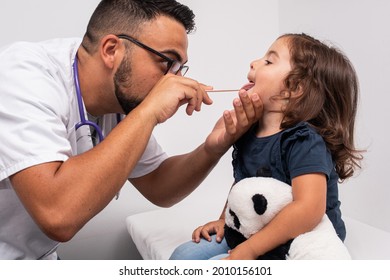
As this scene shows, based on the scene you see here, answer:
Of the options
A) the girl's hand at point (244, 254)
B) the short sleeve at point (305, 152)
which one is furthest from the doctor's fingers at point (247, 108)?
the girl's hand at point (244, 254)

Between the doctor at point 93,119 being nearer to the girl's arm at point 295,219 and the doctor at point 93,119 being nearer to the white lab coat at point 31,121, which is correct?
the white lab coat at point 31,121

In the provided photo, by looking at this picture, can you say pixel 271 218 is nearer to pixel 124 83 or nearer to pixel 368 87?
pixel 124 83

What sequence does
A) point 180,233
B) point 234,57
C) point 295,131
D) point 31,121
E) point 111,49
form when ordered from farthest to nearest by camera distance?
point 234,57, point 180,233, point 111,49, point 295,131, point 31,121

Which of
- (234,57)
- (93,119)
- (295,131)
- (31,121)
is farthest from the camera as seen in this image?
(234,57)

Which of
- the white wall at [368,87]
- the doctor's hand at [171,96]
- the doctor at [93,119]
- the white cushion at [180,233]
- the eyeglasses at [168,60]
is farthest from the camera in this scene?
the white wall at [368,87]

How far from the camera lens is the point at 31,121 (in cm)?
91

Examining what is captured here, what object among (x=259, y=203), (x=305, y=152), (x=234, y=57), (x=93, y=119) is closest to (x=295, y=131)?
(x=305, y=152)

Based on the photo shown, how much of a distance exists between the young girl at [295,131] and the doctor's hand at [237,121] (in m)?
0.04

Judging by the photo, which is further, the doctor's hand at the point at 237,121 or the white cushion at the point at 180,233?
the white cushion at the point at 180,233

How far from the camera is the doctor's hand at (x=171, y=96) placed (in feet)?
3.24

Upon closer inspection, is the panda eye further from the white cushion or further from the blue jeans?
the white cushion

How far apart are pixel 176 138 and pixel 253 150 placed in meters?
0.76

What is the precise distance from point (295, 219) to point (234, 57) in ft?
3.62

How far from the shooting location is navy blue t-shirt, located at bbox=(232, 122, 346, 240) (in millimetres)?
971
